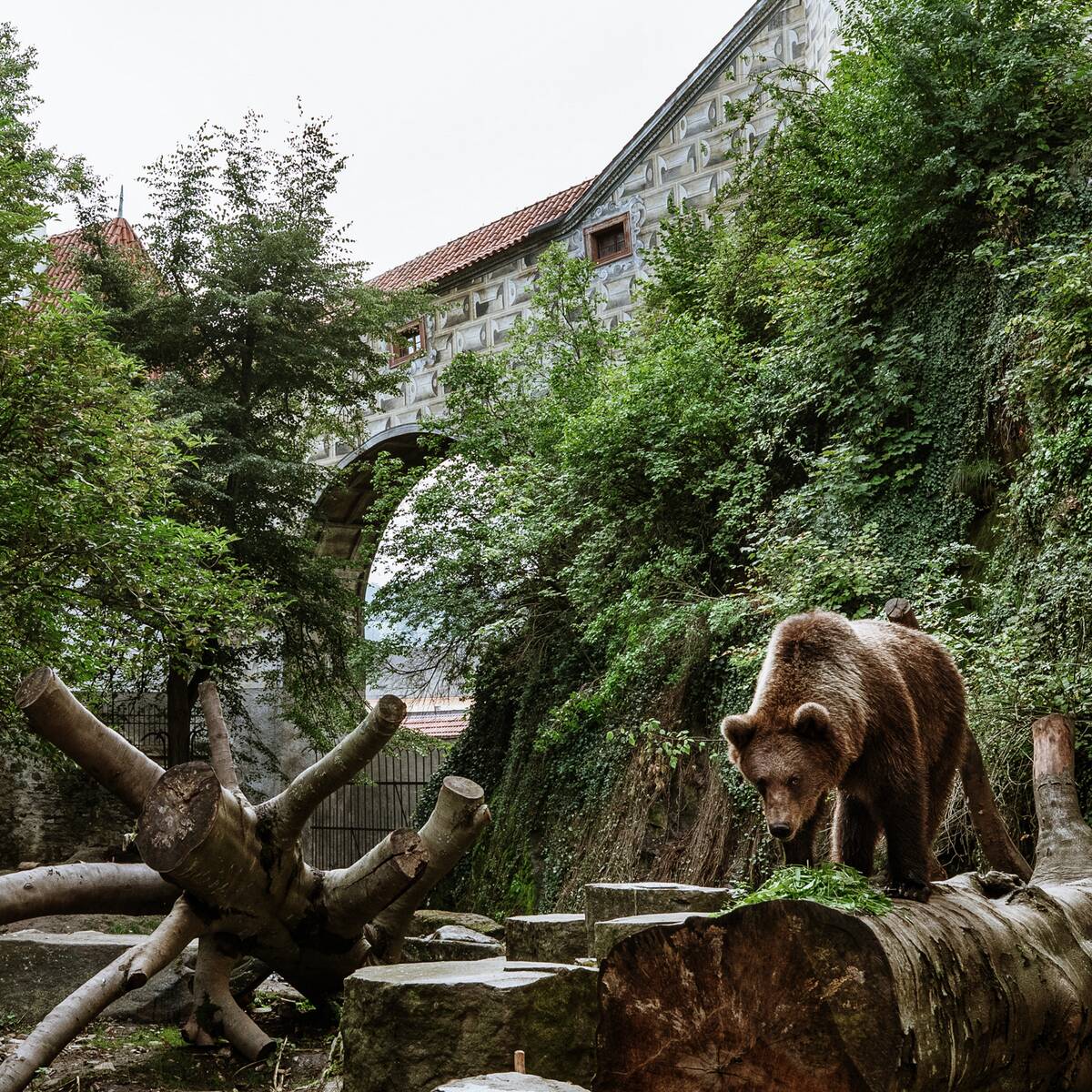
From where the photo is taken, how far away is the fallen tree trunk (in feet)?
8.04

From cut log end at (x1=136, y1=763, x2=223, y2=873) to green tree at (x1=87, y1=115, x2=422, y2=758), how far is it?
10617mm

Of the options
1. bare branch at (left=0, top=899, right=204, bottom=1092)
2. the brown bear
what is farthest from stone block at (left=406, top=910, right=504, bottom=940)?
the brown bear

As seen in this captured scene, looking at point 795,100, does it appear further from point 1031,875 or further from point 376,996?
point 376,996

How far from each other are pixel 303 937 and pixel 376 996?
2294mm

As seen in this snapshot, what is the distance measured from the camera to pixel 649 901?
17.4 feet

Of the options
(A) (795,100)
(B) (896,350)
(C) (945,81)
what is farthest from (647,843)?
(A) (795,100)

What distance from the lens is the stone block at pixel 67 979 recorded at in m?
7.18

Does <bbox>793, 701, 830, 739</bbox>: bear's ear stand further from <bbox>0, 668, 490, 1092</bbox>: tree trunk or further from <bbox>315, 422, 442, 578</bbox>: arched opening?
<bbox>315, 422, 442, 578</bbox>: arched opening

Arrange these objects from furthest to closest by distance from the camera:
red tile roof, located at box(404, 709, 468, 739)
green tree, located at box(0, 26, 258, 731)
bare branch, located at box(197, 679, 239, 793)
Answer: red tile roof, located at box(404, 709, 468, 739)
green tree, located at box(0, 26, 258, 731)
bare branch, located at box(197, 679, 239, 793)

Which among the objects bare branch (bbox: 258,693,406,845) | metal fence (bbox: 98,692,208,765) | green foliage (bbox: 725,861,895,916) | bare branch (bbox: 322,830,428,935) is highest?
green foliage (bbox: 725,861,895,916)

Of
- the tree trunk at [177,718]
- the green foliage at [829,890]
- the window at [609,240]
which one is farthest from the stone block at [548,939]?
the window at [609,240]

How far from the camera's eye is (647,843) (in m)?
10.2

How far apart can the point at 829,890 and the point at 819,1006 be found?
1.75 ft

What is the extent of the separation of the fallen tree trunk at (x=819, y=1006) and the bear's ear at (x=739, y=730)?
2.50 ft
